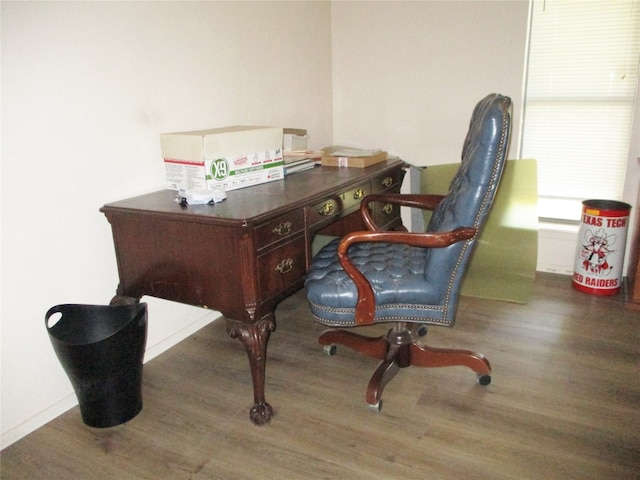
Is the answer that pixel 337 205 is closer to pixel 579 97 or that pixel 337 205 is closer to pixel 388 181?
pixel 388 181

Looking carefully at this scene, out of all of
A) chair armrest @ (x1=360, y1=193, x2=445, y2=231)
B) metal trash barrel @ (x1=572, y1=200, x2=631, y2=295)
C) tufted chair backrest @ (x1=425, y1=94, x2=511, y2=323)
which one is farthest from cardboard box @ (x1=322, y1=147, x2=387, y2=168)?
metal trash barrel @ (x1=572, y1=200, x2=631, y2=295)

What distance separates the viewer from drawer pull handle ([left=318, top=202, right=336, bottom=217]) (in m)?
1.94

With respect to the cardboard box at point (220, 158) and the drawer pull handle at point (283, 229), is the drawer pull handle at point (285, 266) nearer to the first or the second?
the drawer pull handle at point (283, 229)

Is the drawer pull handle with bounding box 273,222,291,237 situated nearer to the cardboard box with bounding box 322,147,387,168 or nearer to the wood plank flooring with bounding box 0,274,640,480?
the wood plank flooring with bounding box 0,274,640,480

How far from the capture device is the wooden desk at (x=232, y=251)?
1628 millimetres

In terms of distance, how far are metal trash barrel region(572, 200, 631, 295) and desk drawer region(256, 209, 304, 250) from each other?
175cm

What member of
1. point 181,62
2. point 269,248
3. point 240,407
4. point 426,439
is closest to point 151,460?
point 240,407

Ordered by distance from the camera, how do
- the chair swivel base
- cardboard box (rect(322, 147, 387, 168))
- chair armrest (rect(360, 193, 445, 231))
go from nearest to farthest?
the chair swivel base, chair armrest (rect(360, 193, 445, 231)), cardboard box (rect(322, 147, 387, 168))

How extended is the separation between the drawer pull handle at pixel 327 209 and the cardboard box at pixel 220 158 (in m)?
0.30

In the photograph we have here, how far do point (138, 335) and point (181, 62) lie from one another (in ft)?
3.75

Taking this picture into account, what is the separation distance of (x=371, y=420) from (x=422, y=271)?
55cm

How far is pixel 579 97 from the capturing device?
287cm

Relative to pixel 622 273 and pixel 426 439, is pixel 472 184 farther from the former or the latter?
pixel 622 273

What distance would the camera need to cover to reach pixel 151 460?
1608 mm
